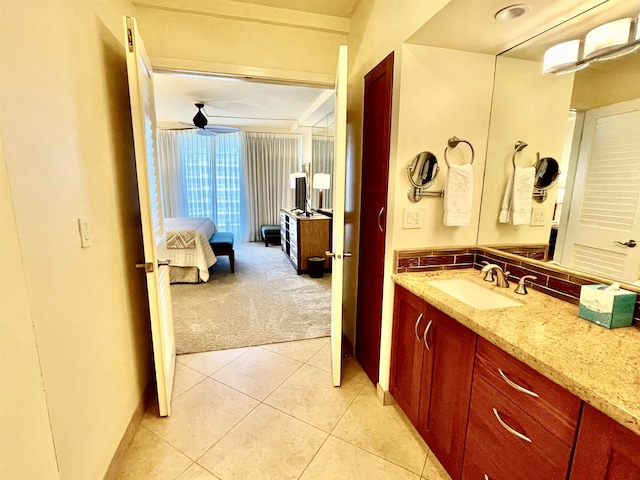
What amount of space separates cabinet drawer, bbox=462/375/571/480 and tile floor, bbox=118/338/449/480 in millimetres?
375

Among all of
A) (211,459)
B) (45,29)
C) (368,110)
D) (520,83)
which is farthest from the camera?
(368,110)

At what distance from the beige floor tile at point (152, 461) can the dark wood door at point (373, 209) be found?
4.01ft

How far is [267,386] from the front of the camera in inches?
80.2

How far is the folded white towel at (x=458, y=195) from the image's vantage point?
64.2 inches

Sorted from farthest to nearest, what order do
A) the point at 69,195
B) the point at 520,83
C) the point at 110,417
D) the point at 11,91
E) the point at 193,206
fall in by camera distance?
the point at 193,206, the point at 520,83, the point at 110,417, the point at 69,195, the point at 11,91

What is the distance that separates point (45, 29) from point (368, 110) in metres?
1.60

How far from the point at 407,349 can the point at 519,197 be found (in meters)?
1.06

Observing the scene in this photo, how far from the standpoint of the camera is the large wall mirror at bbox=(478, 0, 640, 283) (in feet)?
3.84

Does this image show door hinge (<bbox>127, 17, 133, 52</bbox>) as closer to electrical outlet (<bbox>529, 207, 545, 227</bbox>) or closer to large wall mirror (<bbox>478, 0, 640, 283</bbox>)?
large wall mirror (<bbox>478, 0, 640, 283</bbox>)

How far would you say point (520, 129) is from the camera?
5.46 feet

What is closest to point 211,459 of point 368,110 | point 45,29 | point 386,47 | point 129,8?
point 45,29

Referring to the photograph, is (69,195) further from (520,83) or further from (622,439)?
(520,83)

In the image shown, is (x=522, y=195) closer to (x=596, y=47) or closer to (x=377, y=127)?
(x=596, y=47)

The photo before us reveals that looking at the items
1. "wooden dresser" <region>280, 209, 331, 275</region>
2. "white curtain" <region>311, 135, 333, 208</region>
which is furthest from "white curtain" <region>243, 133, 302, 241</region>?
"wooden dresser" <region>280, 209, 331, 275</region>
